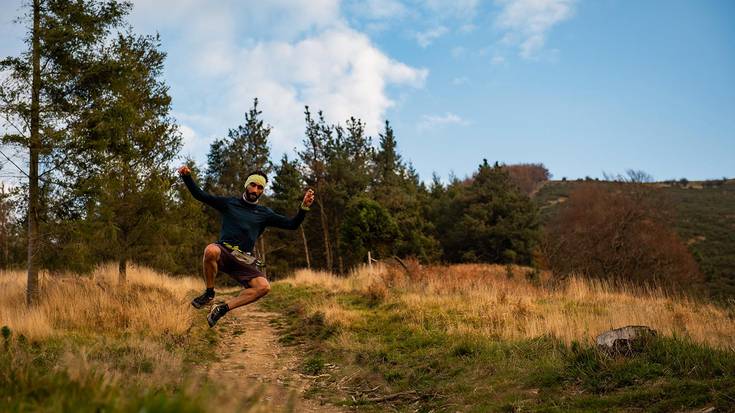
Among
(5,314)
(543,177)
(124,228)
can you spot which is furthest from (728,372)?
(543,177)

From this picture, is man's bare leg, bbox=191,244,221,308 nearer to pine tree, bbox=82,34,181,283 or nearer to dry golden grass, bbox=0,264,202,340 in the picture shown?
dry golden grass, bbox=0,264,202,340

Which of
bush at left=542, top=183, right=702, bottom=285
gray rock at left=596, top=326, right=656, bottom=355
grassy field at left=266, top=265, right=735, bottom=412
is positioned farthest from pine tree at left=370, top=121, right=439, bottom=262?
gray rock at left=596, top=326, right=656, bottom=355

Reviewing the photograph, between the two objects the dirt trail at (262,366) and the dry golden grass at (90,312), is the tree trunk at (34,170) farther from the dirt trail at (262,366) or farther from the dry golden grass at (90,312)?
the dirt trail at (262,366)

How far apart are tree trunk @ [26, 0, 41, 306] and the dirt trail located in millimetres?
3970

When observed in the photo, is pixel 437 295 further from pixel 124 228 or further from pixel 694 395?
pixel 124 228

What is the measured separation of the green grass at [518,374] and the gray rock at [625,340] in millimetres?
142

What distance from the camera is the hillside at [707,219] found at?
147 ft

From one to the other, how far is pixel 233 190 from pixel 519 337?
3215cm

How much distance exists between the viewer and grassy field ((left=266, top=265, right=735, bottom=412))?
5.44 meters

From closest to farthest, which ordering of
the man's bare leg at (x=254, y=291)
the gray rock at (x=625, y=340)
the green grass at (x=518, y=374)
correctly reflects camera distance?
the green grass at (x=518, y=374), the gray rock at (x=625, y=340), the man's bare leg at (x=254, y=291)

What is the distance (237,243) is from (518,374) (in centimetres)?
429

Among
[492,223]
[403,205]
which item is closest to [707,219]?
[492,223]

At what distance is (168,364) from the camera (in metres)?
6.34

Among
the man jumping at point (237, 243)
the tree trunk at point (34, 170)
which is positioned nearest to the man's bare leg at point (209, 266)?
the man jumping at point (237, 243)
